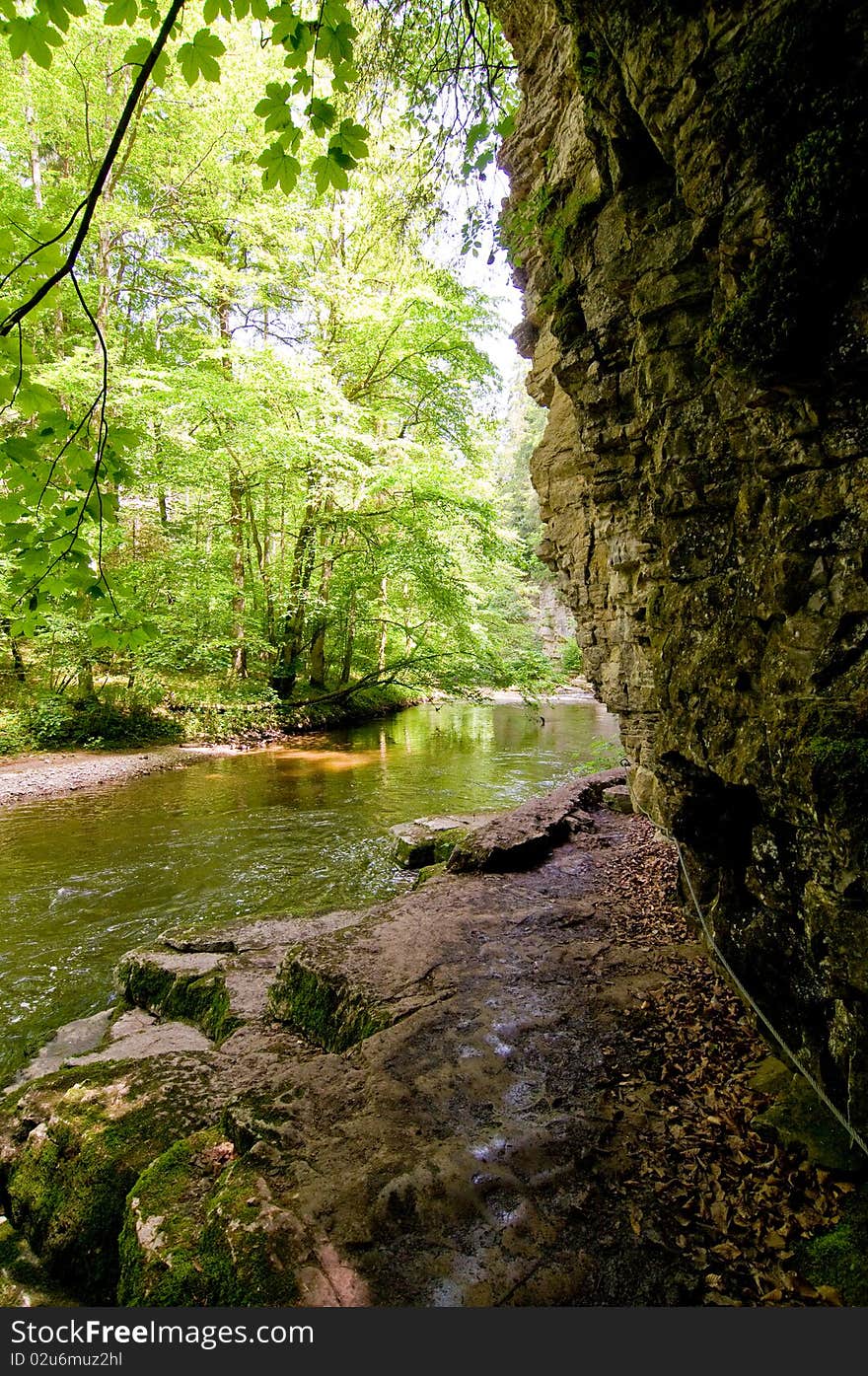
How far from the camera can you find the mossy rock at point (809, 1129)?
236cm

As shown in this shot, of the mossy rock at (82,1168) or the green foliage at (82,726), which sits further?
the green foliage at (82,726)

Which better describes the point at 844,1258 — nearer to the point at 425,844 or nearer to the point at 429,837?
the point at 425,844

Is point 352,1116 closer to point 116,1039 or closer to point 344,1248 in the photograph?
point 344,1248

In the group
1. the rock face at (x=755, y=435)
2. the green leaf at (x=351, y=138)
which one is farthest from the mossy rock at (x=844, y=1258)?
the green leaf at (x=351, y=138)

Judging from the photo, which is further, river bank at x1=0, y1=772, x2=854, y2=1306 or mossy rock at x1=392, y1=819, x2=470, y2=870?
mossy rock at x1=392, y1=819, x2=470, y2=870

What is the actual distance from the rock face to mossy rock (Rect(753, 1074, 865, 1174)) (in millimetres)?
142

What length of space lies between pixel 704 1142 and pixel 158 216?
21793 millimetres

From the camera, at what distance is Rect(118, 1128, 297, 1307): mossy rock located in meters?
2.15

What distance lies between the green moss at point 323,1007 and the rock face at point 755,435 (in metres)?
2.39

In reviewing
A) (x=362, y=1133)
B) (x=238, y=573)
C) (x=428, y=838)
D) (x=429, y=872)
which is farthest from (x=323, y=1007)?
(x=238, y=573)

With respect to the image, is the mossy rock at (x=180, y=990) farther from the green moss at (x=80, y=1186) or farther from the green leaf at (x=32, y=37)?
the green leaf at (x=32, y=37)

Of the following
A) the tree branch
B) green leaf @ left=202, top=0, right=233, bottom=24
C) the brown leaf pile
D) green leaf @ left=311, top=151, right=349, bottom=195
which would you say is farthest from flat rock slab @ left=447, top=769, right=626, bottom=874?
green leaf @ left=202, top=0, right=233, bottom=24

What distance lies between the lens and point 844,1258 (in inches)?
80.9

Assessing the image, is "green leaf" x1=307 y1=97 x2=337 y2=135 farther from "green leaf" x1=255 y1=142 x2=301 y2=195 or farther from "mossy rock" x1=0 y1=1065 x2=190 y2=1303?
"mossy rock" x1=0 y1=1065 x2=190 y2=1303
